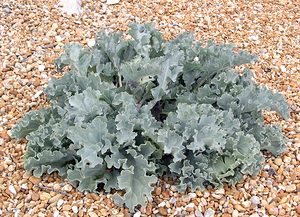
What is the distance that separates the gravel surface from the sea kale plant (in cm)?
8

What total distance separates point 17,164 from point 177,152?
0.92 meters

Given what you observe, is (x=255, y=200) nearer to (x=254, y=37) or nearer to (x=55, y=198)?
(x=55, y=198)

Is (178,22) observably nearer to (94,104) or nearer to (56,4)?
(56,4)

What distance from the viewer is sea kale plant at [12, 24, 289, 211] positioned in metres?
2.56

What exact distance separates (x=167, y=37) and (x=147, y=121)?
168 centimetres

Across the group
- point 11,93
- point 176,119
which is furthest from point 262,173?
point 11,93

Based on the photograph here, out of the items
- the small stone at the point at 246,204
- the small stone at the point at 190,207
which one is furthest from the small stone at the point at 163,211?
the small stone at the point at 246,204

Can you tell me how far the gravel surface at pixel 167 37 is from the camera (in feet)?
8.77

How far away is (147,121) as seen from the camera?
2.59 meters

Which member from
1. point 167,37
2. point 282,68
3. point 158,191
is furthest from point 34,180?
point 282,68

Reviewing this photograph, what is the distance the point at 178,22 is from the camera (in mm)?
4344

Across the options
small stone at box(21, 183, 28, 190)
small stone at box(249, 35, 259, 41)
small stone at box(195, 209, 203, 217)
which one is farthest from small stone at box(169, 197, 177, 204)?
small stone at box(249, 35, 259, 41)

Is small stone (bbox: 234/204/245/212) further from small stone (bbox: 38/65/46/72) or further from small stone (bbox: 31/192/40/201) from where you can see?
small stone (bbox: 38/65/46/72)

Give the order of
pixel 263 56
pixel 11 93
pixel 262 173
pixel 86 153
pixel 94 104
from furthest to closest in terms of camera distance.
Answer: pixel 263 56 → pixel 11 93 → pixel 262 173 → pixel 94 104 → pixel 86 153
